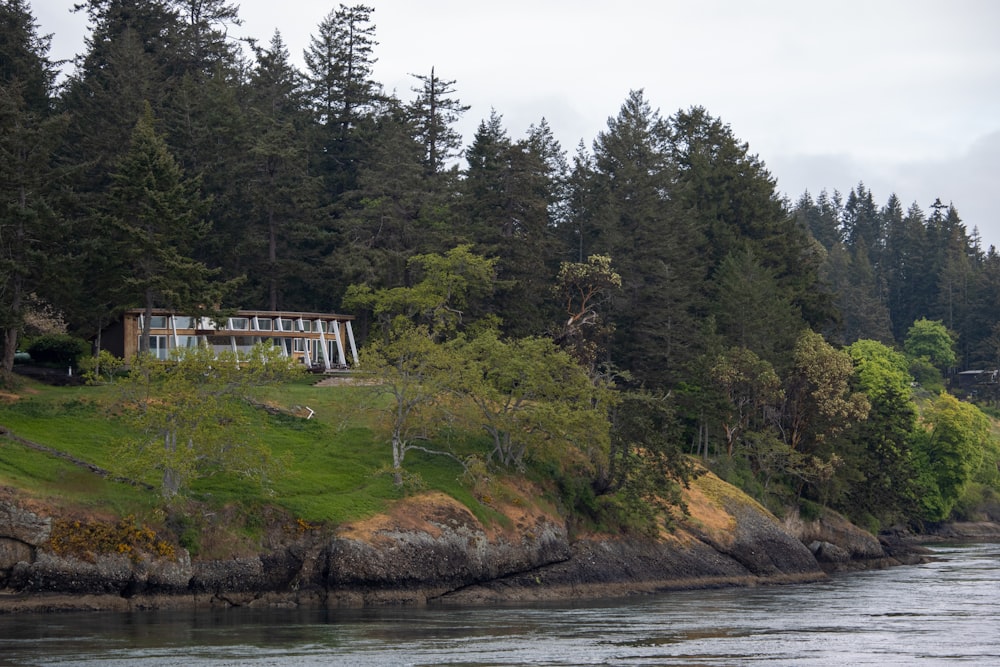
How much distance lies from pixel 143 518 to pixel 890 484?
5733 cm

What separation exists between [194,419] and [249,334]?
3168 centimetres

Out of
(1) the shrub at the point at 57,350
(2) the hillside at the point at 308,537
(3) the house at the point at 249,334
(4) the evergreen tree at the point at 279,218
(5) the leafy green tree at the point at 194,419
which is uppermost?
(4) the evergreen tree at the point at 279,218

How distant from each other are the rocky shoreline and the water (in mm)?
1708

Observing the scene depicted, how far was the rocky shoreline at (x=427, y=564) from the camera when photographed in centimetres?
4584

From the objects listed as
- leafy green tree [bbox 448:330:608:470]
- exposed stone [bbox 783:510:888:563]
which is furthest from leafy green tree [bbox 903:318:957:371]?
leafy green tree [bbox 448:330:608:470]

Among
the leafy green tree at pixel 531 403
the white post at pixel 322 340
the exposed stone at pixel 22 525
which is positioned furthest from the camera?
the white post at pixel 322 340

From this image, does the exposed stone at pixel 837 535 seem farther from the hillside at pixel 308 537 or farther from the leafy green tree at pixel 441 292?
the leafy green tree at pixel 441 292

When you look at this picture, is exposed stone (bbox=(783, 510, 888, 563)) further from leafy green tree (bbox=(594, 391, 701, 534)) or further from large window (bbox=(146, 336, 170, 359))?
large window (bbox=(146, 336, 170, 359))

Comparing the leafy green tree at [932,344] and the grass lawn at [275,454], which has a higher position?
the leafy green tree at [932,344]

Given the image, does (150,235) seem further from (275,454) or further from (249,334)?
(275,454)

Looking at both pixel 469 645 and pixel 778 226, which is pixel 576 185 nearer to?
pixel 778 226

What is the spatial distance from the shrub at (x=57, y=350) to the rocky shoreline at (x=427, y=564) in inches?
1080

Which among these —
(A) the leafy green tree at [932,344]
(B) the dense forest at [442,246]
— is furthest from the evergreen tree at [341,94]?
(A) the leafy green tree at [932,344]

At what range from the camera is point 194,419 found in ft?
167
